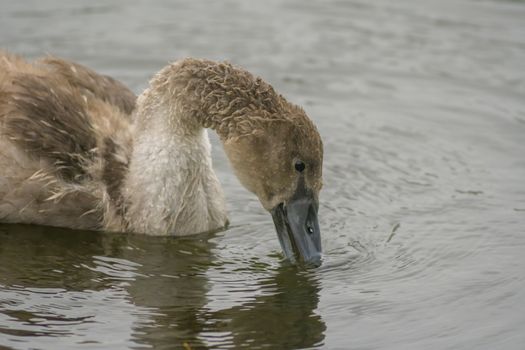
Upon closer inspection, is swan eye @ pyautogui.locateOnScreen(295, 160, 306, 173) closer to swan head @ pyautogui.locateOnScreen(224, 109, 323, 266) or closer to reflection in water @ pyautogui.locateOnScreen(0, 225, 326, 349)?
swan head @ pyautogui.locateOnScreen(224, 109, 323, 266)

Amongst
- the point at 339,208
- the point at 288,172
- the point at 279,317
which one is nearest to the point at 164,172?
the point at 288,172

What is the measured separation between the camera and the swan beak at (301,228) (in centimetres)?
857

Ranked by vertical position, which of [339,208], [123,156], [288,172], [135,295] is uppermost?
[123,156]

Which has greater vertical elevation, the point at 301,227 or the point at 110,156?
the point at 110,156

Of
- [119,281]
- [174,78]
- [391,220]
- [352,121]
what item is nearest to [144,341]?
[119,281]

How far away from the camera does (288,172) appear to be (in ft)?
27.7

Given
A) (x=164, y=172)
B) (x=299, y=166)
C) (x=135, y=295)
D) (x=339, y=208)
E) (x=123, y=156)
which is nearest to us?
(x=135, y=295)

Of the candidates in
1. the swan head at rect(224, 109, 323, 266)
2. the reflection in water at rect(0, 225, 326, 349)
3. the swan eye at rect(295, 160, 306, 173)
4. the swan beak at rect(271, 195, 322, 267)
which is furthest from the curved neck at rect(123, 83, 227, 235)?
the swan eye at rect(295, 160, 306, 173)

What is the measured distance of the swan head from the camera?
8.33 m

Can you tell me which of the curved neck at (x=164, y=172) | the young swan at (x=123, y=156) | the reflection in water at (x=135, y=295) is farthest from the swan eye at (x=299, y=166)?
the curved neck at (x=164, y=172)

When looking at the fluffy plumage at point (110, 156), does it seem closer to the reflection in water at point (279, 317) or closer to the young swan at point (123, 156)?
the young swan at point (123, 156)

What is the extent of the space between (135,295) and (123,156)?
1.48 meters

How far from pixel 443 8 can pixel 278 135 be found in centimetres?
727

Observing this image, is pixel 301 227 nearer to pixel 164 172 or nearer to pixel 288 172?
pixel 288 172
